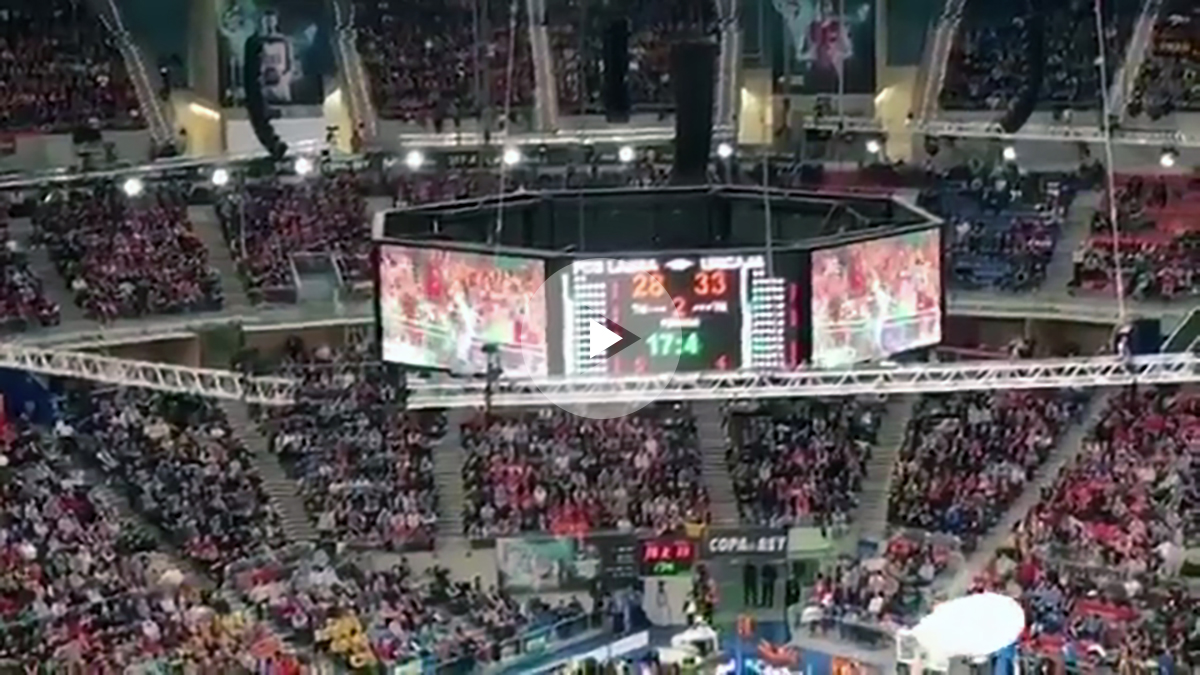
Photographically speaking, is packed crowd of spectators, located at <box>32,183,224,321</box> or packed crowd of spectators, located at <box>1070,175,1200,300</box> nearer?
packed crowd of spectators, located at <box>32,183,224,321</box>

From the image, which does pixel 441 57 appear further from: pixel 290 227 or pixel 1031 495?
pixel 1031 495

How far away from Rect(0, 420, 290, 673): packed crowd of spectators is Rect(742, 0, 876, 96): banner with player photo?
13592 millimetres

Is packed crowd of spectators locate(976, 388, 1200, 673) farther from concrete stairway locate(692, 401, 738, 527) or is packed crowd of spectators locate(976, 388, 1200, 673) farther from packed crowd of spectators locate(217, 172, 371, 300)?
packed crowd of spectators locate(217, 172, 371, 300)

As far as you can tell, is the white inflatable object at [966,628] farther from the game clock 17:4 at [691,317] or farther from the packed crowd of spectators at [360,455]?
the packed crowd of spectators at [360,455]

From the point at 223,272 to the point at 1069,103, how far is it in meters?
11.7

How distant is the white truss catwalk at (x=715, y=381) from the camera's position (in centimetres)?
1955

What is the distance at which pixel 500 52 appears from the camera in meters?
32.1

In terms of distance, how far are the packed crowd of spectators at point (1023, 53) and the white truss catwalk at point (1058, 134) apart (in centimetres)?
86

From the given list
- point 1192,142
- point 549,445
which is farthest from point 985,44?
point 549,445

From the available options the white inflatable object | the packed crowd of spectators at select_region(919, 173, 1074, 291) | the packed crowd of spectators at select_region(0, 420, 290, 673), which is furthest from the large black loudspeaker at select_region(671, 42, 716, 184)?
the white inflatable object

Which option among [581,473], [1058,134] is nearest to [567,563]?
[581,473]
